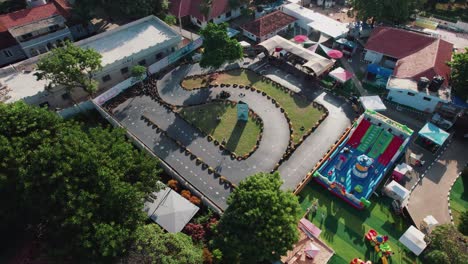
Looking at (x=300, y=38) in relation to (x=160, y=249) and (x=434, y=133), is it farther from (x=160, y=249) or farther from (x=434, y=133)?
(x=160, y=249)

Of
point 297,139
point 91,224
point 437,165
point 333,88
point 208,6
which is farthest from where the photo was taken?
point 208,6

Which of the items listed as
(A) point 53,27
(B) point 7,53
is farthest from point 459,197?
(B) point 7,53

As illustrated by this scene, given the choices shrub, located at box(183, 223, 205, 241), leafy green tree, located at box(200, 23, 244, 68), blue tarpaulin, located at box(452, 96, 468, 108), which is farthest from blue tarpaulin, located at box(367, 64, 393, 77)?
shrub, located at box(183, 223, 205, 241)

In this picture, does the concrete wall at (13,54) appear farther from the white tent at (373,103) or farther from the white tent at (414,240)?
the white tent at (414,240)

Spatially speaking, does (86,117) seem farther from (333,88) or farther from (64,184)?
(333,88)

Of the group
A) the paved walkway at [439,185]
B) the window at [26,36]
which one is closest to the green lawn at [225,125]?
the paved walkway at [439,185]

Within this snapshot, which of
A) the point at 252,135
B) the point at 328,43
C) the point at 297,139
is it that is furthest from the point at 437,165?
A: the point at 328,43
